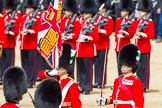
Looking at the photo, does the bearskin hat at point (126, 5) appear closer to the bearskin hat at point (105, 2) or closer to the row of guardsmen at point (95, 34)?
the row of guardsmen at point (95, 34)

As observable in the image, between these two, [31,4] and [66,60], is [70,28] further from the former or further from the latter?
[66,60]

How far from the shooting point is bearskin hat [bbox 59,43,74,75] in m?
8.67

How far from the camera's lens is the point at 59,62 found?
877 cm

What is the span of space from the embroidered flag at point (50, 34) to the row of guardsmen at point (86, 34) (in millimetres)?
4488

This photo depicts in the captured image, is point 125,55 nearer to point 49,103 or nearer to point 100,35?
point 49,103

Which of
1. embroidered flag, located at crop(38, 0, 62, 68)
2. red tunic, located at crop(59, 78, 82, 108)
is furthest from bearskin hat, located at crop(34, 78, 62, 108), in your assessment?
embroidered flag, located at crop(38, 0, 62, 68)

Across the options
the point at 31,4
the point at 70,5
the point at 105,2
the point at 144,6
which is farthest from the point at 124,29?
the point at 31,4

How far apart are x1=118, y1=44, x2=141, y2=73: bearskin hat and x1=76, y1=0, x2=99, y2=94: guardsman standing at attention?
4.17 m

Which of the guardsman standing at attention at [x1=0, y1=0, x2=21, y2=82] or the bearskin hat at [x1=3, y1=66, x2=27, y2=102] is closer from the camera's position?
the bearskin hat at [x1=3, y1=66, x2=27, y2=102]

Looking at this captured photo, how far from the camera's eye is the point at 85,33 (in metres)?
13.7

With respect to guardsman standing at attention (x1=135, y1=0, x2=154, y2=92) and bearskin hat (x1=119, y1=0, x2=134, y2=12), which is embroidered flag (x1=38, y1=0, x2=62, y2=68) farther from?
bearskin hat (x1=119, y1=0, x2=134, y2=12)

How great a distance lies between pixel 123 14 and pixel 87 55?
1.40 meters

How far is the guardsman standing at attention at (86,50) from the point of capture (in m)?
13.7

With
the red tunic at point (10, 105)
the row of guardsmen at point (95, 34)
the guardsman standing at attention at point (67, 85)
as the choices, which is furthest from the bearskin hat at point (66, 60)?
the row of guardsmen at point (95, 34)
